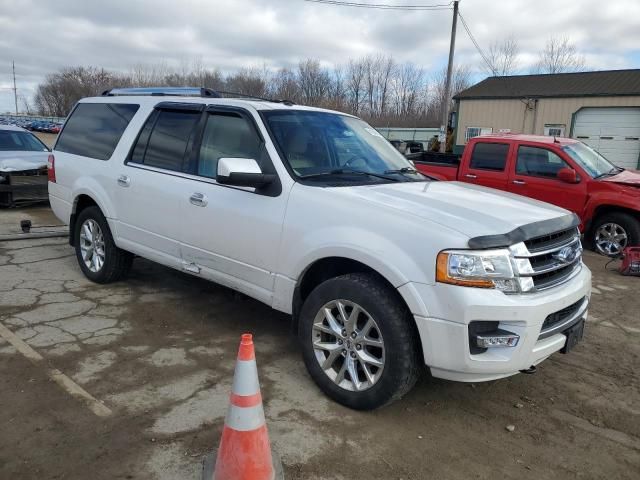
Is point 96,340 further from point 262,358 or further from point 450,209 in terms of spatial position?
point 450,209

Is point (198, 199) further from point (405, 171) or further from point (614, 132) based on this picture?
point (614, 132)

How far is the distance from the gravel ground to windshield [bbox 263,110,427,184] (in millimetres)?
1439

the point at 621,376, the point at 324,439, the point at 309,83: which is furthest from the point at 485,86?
the point at 309,83

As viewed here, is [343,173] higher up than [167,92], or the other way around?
[167,92]

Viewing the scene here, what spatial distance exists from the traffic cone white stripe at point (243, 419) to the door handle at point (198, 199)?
1.96m

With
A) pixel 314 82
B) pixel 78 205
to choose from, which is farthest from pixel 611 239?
pixel 314 82

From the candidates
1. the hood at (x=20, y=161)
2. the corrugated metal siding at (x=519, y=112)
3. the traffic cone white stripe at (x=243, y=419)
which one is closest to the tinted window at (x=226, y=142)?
the traffic cone white stripe at (x=243, y=419)

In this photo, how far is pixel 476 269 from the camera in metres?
2.75

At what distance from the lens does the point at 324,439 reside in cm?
292

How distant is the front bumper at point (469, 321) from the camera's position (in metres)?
2.72

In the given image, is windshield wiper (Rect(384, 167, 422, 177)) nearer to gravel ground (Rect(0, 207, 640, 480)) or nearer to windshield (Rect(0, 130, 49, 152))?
gravel ground (Rect(0, 207, 640, 480))

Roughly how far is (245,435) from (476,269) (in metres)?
1.42

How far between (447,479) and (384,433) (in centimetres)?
47

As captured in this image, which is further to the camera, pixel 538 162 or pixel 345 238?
pixel 538 162
